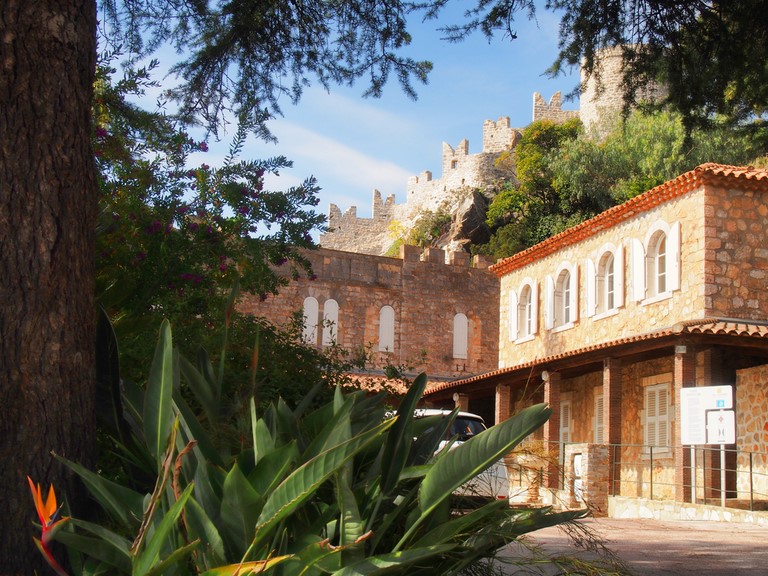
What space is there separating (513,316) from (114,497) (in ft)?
68.5

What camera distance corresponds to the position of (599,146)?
3750 centimetres

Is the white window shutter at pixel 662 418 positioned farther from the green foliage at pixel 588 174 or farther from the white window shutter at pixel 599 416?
the green foliage at pixel 588 174

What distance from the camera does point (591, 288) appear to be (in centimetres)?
2020

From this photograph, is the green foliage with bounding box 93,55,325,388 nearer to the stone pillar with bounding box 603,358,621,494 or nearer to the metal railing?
the metal railing

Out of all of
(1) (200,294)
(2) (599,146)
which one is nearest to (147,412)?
(1) (200,294)

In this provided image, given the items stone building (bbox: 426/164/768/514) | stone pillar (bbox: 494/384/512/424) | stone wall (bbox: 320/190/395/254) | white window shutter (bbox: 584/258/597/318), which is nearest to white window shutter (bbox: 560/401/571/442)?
stone building (bbox: 426/164/768/514)

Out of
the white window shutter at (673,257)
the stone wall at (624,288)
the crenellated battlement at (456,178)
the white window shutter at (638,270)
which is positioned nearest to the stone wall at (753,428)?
the stone wall at (624,288)

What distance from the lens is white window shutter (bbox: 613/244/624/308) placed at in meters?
18.9

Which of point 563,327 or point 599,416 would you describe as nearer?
point 599,416

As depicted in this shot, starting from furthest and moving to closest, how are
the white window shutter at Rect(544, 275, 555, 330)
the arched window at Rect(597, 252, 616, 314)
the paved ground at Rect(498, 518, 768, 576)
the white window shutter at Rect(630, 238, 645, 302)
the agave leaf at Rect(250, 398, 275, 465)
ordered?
the white window shutter at Rect(544, 275, 555, 330) < the arched window at Rect(597, 252, 616, 314) < the white window shutter at Rect(630, 238, 645, 302) < the paved ground at Rect(498, 518, 768, 576) < the agave leaf at Rect(250, 398, 275, 465)

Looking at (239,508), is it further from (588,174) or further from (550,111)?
(550,111)

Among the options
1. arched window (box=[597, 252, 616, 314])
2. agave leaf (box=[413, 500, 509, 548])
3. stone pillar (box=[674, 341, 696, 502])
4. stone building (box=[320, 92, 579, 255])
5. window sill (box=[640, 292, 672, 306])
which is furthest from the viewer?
stone building (box=[320, 92, 579, 255])

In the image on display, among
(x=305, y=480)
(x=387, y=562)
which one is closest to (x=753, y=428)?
(x=387, y=562)

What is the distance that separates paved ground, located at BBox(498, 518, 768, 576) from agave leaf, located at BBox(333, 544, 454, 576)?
722 millimetres
